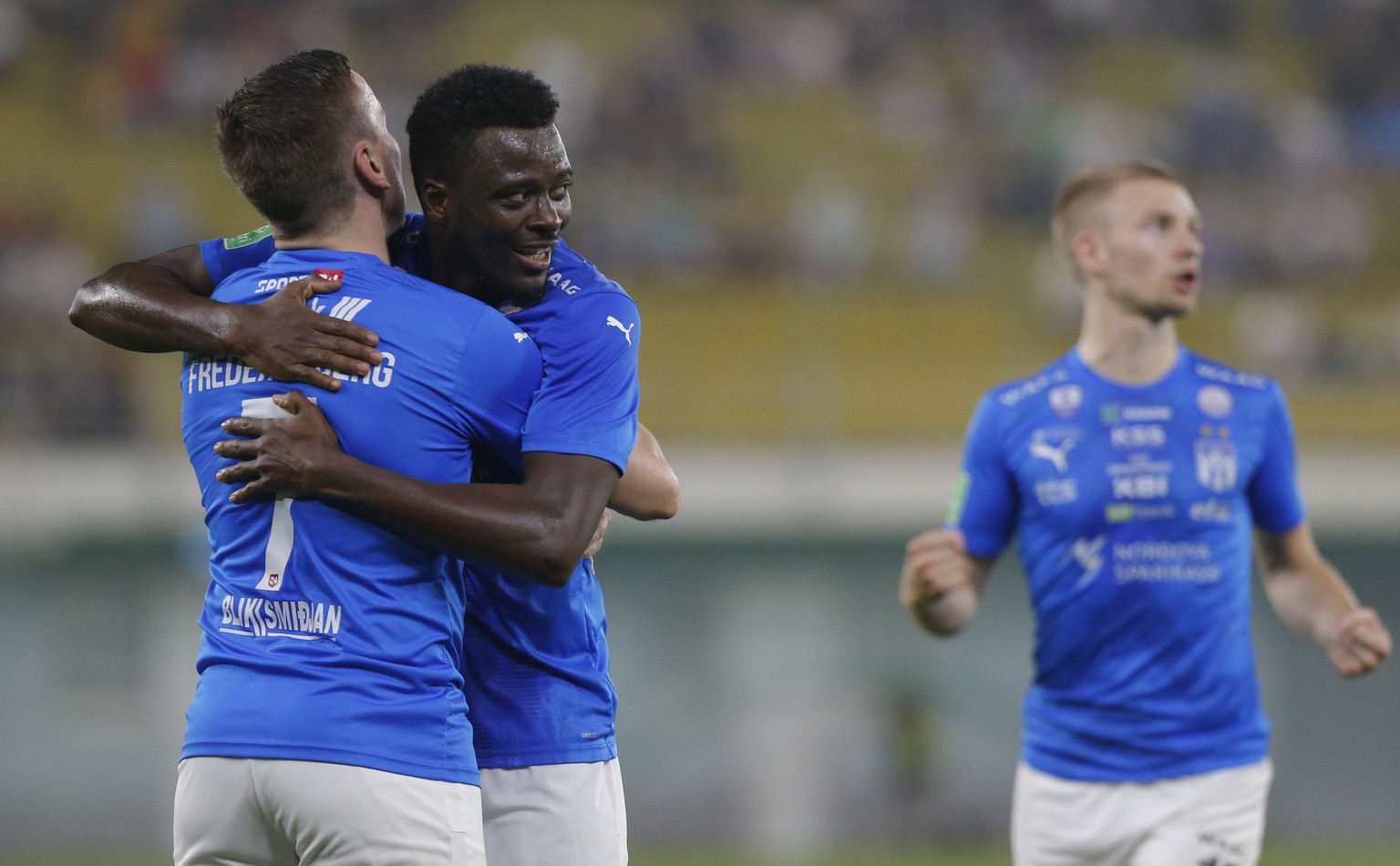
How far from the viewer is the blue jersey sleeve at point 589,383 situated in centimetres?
334

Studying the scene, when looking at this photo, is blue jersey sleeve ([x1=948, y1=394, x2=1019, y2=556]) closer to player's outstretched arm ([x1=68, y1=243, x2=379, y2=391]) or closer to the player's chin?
the player's chin

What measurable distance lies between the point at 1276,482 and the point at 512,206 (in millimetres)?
2758

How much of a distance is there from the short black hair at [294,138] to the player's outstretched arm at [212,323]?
17 cm

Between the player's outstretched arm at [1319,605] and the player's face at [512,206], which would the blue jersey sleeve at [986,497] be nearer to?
the player's outstretched arm at [1319,605]

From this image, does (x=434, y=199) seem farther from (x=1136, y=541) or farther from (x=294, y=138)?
(x=1136, y=541)

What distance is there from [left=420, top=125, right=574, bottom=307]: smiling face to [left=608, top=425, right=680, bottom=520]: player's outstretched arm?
1.35 feet

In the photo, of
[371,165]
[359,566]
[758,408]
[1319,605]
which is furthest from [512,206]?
[758,408]

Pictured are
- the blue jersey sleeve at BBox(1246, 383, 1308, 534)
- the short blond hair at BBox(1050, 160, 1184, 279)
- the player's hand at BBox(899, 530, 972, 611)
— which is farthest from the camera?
the short blond hair at BBox(1050, 160, 1184, 279)

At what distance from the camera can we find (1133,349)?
17.7ft

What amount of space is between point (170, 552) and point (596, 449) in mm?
13847

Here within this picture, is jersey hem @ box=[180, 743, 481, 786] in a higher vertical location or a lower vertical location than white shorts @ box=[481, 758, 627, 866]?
higher

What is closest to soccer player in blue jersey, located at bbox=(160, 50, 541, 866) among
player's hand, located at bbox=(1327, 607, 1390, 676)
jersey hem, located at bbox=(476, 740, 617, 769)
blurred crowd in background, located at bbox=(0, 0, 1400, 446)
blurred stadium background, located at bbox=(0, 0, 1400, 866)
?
jersey hem, located at bbox=(476, 740, 617, 769)

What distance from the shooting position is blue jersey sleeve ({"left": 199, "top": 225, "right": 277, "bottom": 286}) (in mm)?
3787

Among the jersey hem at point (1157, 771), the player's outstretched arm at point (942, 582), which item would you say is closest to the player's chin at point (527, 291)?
the player's outstretched arm at point (942, 582)
